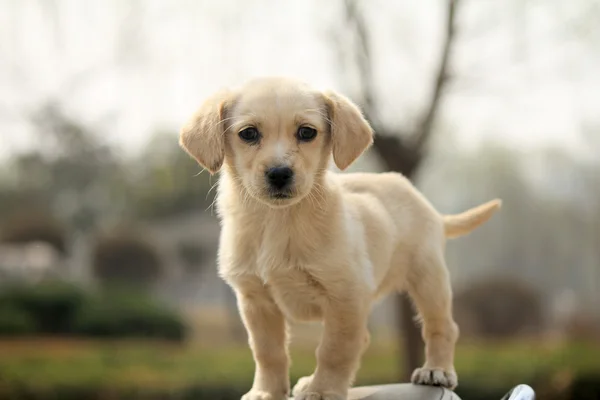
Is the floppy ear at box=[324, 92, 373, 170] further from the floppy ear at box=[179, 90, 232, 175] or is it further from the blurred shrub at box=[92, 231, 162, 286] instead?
the blurred shrub at box=[92, 231, 162, 286]

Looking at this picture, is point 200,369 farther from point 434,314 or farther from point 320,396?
point 320,396

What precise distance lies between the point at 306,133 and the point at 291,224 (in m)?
0.20

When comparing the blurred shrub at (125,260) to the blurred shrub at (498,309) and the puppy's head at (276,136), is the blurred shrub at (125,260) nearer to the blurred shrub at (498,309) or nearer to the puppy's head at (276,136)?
the blurred shrub at (498,309)

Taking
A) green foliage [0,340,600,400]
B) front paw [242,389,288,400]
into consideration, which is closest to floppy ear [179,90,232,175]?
front paw [242,389,288,400]

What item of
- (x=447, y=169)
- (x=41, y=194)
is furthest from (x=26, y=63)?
(x=447, y=169)

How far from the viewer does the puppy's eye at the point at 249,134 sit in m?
1.57

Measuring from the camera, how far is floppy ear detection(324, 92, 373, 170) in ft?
5.40

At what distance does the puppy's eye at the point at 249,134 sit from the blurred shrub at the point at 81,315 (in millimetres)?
3455

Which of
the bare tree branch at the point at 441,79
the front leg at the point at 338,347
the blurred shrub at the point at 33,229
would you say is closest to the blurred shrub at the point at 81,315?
the blurred shrub at the point at 33,229

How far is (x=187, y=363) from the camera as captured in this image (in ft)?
15.5

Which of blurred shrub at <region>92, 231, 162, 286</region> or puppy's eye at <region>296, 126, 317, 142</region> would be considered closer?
puppy's eye at <region>296, 126, 317, 142</region>

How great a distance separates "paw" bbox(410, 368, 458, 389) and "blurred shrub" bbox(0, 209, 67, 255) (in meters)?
3.56

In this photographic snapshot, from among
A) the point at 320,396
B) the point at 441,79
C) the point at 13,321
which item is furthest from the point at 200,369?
the point at 320,396

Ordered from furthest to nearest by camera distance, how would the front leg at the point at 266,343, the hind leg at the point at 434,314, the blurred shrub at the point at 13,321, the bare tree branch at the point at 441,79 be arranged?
the blurred shrub at the point at 13,321 → the bare tree branch at the point at 441,79 → the hind leg at the point at 434,314 → the front leg at the point at 266,343
